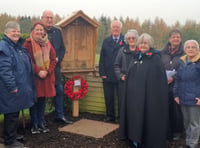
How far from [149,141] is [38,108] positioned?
218cm

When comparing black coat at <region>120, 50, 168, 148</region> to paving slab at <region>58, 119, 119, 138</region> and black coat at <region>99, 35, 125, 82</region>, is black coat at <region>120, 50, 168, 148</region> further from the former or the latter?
black coat at <region>99, 35, 125, 82</region>

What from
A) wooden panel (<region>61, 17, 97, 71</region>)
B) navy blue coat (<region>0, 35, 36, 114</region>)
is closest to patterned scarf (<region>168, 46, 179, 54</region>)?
wooden panel (<region>61, 17, 97, 71</region>)

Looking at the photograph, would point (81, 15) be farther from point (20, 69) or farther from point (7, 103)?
point (7, 103)

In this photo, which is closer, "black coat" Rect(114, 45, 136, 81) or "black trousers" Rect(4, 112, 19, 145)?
"black trousers" Rect(4, 112, 19, 145)

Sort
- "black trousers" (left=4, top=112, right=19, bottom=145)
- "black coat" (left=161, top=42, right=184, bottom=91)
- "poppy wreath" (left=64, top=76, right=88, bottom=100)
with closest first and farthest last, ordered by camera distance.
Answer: "black trousers" (left=4, top=112, right=19, bottom=145)
"black coat" (left=161, top=42, right=184, bottom=91)
"poppy wreath" (left=64, top=76, right=88, bottom=100)

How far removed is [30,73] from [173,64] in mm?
2439

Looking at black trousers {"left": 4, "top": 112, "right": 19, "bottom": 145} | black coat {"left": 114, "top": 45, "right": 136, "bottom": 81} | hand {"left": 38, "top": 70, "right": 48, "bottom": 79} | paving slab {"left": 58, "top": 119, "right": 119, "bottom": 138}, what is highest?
black coat {"left": 114, "top": 45, "right": 136, "bottom": 81}

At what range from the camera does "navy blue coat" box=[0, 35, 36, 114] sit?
4.03m

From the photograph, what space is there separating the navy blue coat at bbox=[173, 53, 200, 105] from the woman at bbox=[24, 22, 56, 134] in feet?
7.53

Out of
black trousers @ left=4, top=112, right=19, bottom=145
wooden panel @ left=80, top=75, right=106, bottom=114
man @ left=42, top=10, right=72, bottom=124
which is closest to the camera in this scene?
black trousers @ left=4, top=112, right=19, bottom=145

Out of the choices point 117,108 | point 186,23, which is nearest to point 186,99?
point 117,108

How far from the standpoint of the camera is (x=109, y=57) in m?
5.76

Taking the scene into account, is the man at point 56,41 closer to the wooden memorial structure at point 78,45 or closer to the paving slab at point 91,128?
the wooden memorial structure at point 78,45

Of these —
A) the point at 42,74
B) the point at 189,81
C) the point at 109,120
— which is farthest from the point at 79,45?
the point at 189,81
